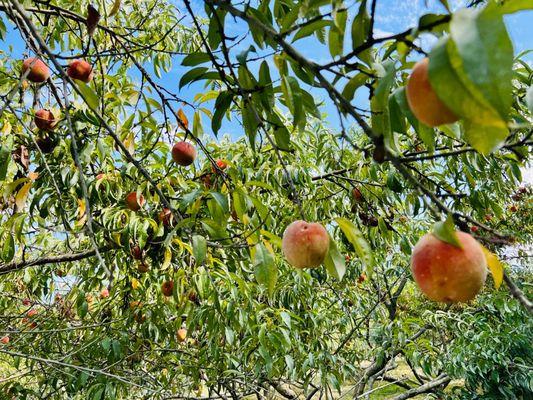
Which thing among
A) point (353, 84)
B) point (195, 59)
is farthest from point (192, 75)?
point (353, 84)

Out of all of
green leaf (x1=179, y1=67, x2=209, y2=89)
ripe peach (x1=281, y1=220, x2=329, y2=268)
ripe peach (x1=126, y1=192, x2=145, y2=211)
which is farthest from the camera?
ripe peach (x1=126, y1=192, x2=145, y2=211)

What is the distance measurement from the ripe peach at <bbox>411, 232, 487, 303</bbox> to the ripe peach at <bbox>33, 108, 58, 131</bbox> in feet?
6.15

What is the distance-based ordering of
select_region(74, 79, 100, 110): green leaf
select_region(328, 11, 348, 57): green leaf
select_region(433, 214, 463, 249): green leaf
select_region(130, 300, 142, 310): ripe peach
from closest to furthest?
select_region(433, 214, 463, 249): green leaf, select_region(328, 11, 348, 57): green leaf, select_region(74, 79, 100, 110): green leaf, select_region(130, 300, 142, 310): ripe peach

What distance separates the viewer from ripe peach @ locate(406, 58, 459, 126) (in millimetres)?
493

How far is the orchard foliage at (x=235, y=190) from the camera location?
602 millimetres

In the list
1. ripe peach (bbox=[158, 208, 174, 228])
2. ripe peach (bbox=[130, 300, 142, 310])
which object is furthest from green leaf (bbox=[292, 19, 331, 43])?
ripe peach (bbox=[130, 300, 142, 310])

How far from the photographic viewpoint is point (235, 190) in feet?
3.80

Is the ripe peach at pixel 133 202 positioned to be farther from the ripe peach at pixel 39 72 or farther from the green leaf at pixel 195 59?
the green leaf at pixel 195 59

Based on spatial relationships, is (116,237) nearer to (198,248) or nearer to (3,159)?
(3,159)

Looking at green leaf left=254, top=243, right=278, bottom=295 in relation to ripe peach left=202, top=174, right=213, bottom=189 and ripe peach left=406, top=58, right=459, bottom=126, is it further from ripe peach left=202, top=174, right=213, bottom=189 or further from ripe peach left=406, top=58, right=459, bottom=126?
ripe peach left=202, top=174, right=213, bottom=189

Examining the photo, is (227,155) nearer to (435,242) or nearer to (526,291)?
(435,242)

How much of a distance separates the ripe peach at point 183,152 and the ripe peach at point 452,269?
128 centimetres

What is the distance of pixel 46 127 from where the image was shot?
79.6 inches

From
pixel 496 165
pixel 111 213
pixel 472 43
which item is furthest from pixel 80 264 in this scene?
pixel 472 43
